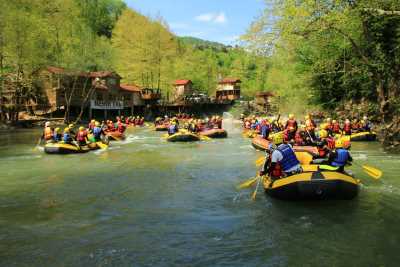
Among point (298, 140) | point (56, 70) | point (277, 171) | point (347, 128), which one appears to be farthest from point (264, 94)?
point (277, 171)

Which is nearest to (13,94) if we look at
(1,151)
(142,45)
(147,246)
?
(1,151)

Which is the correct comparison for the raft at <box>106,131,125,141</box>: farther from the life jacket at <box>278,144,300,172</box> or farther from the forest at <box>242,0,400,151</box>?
the life jacket at <box>278,144,300,172</box>

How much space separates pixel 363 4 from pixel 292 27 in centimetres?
323

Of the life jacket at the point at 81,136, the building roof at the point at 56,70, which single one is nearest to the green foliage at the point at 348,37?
the life jacket at the point at 81,136

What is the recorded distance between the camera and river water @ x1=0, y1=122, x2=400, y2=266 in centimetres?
666

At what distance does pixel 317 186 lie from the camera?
9164 mm

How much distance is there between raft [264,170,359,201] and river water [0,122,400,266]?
0.64 ft

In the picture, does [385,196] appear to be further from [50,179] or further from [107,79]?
[107,79]

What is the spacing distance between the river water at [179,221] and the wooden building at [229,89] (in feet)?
204

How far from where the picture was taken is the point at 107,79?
164 feet

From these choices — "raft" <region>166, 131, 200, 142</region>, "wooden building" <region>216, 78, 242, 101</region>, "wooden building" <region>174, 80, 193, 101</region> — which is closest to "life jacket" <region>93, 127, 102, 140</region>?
"raft" <region>166, 131, 200, 142</region>

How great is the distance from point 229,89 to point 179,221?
226 feet

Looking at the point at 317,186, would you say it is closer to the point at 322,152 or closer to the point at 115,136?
the point at 322,152

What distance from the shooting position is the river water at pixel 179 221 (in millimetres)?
6656
